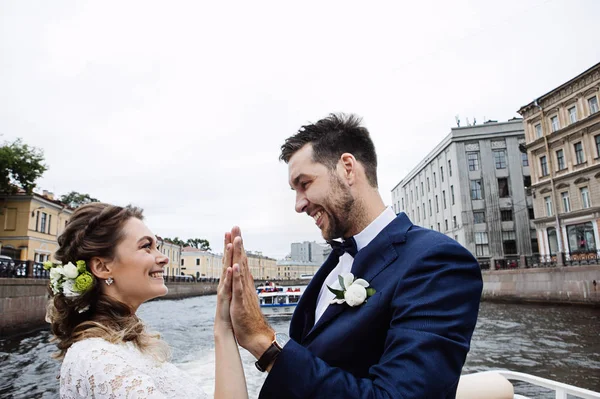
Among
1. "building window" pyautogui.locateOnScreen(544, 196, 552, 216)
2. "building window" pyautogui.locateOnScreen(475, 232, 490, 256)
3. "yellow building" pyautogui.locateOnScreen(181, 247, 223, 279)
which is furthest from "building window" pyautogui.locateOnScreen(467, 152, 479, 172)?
"yellow building" pyautogui.locateOnScreen(181, 247, 223, 279)

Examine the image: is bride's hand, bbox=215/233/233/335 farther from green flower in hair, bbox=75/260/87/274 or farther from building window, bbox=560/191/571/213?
building window, bbox=560/191/571/213

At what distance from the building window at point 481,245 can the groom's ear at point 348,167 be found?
1576 inches

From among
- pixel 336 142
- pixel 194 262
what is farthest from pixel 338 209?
pixel 194 262

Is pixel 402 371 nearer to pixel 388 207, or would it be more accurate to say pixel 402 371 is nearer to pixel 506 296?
pixel 388 207

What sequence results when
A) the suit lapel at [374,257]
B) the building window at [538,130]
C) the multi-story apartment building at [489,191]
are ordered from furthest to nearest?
the multi-story apartment building at [489,191] → the building window at [538,130] → the suit lapel at [374,257]

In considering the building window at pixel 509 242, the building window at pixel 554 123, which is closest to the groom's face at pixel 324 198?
the building window at pixel 554 123

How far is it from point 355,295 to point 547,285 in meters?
26.2

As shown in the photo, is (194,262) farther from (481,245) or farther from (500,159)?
(500,159)

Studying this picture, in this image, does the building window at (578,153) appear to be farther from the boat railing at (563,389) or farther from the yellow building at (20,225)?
the yellow building at (20,225)

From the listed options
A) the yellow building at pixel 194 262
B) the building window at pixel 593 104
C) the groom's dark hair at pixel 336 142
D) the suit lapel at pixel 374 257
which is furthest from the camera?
the yellow building at pixel 194 262

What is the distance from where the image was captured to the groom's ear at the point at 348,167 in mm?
1849

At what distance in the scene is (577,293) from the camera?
68.2ft

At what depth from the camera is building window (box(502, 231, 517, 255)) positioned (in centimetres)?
3784

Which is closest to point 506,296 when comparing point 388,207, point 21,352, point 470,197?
point 470,197
